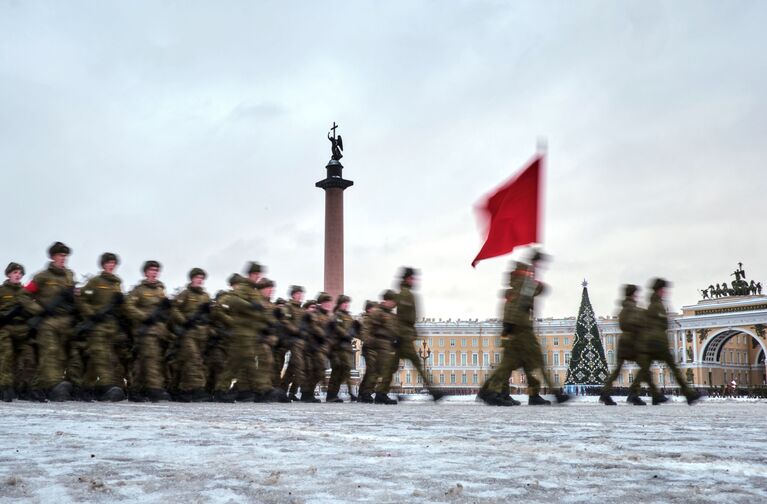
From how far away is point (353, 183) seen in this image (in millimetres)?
48062

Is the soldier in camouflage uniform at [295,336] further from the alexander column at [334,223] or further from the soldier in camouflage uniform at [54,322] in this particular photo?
the alexander column at [334,223]

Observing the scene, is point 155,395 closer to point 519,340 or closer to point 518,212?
point 519,340

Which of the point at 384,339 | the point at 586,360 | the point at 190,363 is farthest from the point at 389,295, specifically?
the point at 586,360

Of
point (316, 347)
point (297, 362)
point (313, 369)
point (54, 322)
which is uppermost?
point (54, 322)

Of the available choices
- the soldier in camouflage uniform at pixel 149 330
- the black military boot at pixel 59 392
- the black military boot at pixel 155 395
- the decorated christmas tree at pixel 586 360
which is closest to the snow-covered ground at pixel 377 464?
the black military boot at pixel 59 392

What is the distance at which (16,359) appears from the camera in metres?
12.0

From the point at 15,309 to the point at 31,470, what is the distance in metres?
9.31

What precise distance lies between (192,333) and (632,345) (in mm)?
6565

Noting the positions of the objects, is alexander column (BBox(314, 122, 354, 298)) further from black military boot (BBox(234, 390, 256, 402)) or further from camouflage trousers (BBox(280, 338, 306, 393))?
black military boot (BBox(234, 390, 256, 402))

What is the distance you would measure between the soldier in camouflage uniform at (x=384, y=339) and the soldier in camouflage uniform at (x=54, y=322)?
446cm

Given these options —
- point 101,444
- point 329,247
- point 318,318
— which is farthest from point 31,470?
point 329,247

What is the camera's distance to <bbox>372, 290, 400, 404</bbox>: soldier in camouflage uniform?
13.1m

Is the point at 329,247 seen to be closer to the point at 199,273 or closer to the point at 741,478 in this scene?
the point at 199,273

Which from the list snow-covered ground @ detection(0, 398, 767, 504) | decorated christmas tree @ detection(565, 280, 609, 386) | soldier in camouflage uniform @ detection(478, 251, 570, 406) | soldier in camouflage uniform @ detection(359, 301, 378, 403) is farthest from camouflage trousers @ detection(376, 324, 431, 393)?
decorated christmas tree @ detection(565, 280, 609, 386)
